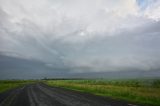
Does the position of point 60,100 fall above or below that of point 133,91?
below

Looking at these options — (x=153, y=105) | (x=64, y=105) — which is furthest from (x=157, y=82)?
(x=64, y=105)

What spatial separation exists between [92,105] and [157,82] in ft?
121

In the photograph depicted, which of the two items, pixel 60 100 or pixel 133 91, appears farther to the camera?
pixel 133 91

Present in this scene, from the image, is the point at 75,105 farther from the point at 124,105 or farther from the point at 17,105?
the point at 17,105

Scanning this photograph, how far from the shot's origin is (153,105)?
1761cm

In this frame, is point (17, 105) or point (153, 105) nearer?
point (153, 105)

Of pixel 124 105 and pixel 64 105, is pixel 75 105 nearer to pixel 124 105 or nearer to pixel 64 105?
pixel 64 105

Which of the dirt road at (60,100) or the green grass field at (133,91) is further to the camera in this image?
the green grass field at (133,91)

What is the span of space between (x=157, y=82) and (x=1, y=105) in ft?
128

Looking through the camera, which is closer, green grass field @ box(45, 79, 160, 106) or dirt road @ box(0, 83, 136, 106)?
dirt road @ box(0, 83, 136, 106)

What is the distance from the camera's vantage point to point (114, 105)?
55.1ft

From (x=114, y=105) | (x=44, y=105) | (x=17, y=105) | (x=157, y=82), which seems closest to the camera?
(x=114, y=105)

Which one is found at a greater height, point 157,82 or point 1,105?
point 157,82

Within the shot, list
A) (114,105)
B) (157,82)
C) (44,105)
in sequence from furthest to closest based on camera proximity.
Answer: (157,82)
(44,105)
(114,105)
